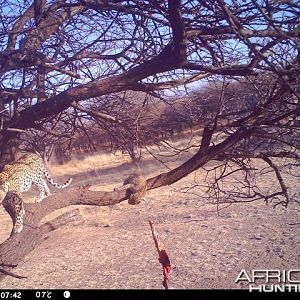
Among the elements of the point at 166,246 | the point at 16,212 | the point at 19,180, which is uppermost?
the point at 19,180

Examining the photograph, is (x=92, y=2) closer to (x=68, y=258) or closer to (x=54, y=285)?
(x=54, y=285)

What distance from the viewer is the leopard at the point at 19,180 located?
471 cm

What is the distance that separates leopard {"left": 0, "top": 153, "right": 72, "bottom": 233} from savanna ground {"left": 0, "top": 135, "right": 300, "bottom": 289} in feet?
3.17

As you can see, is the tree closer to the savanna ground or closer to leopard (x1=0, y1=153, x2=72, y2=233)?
leopard (x1=0, y1=153, x2=72, y2=233)

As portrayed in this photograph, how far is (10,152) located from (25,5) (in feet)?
5.29

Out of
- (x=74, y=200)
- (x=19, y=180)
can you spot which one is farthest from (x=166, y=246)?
(x=74, y=200)

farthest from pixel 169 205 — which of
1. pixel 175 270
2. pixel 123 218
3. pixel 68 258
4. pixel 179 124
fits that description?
pixel 179 124

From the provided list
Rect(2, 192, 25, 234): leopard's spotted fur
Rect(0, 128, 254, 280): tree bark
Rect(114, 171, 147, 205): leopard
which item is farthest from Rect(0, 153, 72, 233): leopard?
Rect(114, 171, 147, 205): leopard

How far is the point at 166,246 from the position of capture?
31.0 ft

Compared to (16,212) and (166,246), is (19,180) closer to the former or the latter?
(16,212)

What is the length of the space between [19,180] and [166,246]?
3.46 meters

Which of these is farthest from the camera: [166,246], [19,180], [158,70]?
[166,246]

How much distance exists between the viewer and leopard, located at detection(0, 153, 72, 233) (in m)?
4.71

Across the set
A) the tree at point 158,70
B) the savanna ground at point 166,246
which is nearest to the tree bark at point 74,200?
the tree at point 158,70
